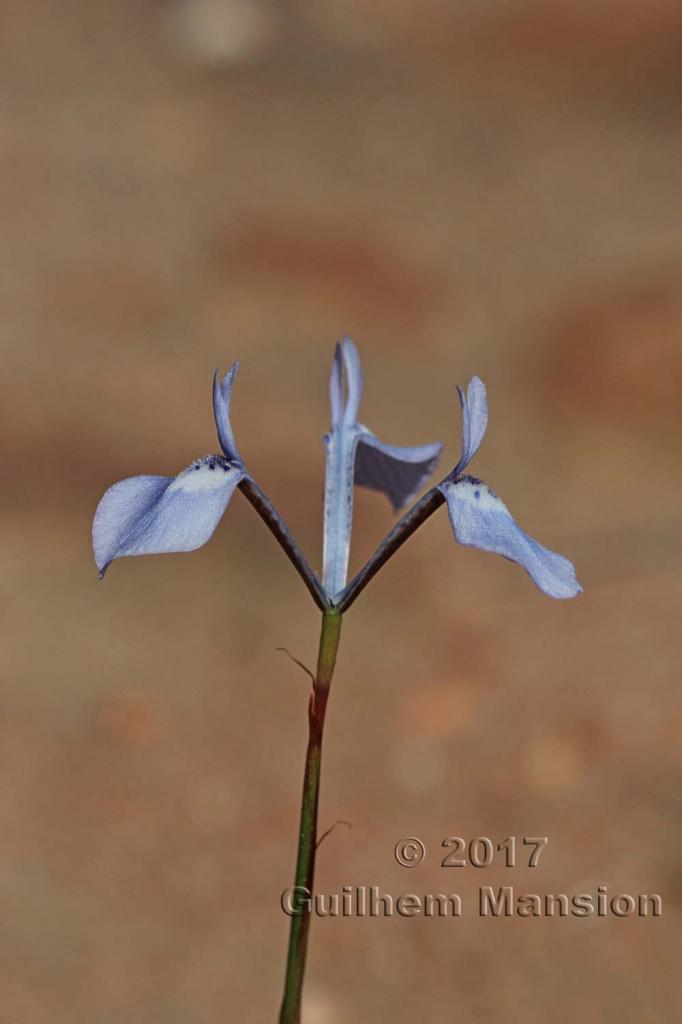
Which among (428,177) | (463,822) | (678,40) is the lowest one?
(463,822)

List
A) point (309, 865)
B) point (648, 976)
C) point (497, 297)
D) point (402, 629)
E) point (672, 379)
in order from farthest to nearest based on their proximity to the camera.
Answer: point (497, 297) → point (672, 379) → point (402, 629) → point (648, 976) → point (309, 865)

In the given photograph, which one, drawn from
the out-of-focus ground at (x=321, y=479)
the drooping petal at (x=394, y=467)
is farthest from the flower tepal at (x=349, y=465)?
the out-of-focus ground at (x=321, y=479)

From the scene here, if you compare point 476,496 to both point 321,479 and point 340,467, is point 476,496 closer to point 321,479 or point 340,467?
point 340,467

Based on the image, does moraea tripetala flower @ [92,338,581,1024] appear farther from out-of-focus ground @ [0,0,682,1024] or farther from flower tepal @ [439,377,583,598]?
out-of-focus ground @ [0,0,682,1024]

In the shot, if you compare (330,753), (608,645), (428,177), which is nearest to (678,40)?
(428,177)

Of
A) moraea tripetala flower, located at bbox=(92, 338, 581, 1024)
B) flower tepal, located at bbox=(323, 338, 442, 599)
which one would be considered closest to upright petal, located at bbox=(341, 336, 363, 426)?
flower tepal, located at bbox=(323, 338, 442, 599)

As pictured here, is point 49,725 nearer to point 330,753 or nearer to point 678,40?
point 330,753

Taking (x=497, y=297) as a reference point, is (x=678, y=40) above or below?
above

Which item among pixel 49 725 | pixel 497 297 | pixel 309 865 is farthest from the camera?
pixel 497 297
